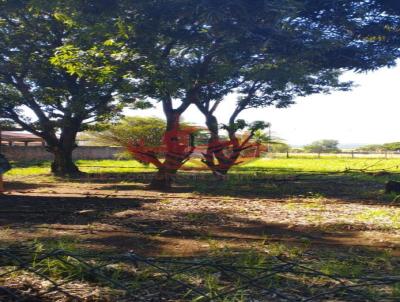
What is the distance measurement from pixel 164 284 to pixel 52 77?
55.0 feet

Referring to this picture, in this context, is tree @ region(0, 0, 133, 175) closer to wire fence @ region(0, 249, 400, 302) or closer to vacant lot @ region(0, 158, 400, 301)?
vacant lot @ region(0, 158, 400, 301)

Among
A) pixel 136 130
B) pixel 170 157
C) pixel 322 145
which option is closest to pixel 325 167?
pixel 136 130

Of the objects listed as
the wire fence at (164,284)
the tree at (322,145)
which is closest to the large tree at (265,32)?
the wire fence at (164,284)

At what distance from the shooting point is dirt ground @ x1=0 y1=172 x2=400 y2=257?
6000mm

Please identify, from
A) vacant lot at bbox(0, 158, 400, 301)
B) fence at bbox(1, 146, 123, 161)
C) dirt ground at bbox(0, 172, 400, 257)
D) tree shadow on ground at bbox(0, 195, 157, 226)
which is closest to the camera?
vacant lot at bbox(0, 158, 400, 301)

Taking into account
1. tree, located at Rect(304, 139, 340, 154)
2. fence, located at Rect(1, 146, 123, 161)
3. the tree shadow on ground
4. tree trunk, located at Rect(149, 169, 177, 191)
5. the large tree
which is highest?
the large tree

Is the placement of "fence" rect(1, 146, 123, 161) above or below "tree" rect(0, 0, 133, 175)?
below

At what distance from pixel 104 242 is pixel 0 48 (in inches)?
592

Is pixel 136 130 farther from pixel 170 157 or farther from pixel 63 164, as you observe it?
pixel 170 157

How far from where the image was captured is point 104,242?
233 inches

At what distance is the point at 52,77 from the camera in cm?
1884

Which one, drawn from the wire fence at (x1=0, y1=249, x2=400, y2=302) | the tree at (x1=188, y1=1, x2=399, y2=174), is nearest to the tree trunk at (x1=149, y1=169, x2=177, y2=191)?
the tree at (x1=188, y1=1, x2=399, y2=174)

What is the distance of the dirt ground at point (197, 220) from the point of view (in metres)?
6.00

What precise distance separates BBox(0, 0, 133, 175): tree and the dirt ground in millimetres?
4135
